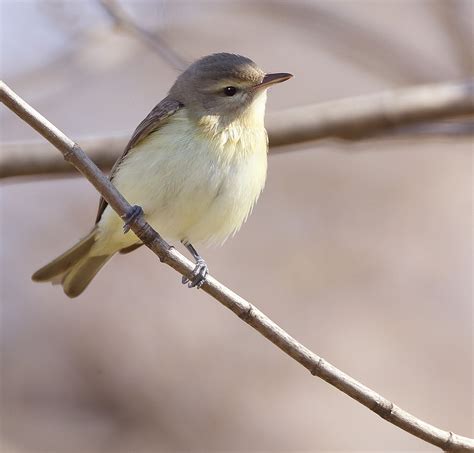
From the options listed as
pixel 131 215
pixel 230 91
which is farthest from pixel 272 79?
pixel 131 215

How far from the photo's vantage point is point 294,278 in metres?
7.57

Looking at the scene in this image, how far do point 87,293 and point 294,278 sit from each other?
6.10ft

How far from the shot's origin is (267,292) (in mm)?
7461

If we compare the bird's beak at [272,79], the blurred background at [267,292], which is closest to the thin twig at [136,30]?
the blurred background at [267,292]

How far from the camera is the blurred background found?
6652mm

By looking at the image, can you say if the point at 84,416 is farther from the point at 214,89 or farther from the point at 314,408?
the point at 214,89

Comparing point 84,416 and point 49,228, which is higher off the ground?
point 49,228

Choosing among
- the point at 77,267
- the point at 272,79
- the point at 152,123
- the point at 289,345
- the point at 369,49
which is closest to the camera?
the point at 289,345

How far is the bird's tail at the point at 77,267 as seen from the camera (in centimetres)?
507

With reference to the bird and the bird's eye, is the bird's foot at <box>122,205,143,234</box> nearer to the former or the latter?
the bird

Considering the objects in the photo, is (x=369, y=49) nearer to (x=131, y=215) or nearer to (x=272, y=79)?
(x=272, y=79)

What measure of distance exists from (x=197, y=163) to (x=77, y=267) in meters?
1.20

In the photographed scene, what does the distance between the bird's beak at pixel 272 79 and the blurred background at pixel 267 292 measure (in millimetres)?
812

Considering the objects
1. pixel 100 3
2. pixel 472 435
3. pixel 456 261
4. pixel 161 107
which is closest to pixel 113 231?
pixel 161 107
